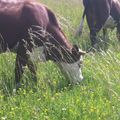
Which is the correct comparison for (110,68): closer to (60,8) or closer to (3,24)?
(3,24)

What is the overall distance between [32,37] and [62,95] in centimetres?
125

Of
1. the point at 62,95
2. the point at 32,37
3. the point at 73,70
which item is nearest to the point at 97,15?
the point at 73,70

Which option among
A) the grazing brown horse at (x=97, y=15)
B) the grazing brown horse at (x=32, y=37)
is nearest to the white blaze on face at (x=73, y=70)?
the grazing brown horse at (x=32, y=37)

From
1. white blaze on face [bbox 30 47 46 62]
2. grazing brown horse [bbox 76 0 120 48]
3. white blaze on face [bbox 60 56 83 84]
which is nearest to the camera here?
white blaze on face [bbox 30 47 46 62]

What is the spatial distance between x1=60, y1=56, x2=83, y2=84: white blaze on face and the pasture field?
107 millimetres

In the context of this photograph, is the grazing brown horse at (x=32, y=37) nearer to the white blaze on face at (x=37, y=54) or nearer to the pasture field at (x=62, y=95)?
the white blaze on face at (x=37, y=54)

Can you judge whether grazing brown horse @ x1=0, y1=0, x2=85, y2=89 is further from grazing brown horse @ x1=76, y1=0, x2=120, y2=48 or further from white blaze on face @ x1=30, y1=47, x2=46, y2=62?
grazing brown horse @ x1=76, y1=0, x2=120, y2=48

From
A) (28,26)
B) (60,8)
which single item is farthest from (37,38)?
(60,8)

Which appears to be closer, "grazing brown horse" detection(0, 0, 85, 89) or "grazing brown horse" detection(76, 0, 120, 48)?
"grazing brown horse" detection(0, 0, 85, 89)

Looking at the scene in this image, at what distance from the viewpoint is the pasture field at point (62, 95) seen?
205 inches

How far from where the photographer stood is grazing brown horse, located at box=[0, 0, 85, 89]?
6.93 m

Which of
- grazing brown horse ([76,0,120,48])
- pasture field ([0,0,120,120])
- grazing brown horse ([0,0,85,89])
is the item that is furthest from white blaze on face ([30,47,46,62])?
grazing brown horse ([76,0,120,48])

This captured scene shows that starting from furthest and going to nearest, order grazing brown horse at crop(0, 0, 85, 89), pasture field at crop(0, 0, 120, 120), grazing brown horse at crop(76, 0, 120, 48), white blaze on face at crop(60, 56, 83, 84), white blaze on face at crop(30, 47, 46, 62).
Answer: grazing brown horse at crop(76, 0, 120, 48) < white blaze on face at crop(60, 56, 83, 84) < grazing brown horse at crop(0, 0, 85, 89) < white blaze on face at crop(30, 47, 46, 62) < pasture field at crop(0, 0, 120, 120)

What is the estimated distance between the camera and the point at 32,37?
6.92 meters
